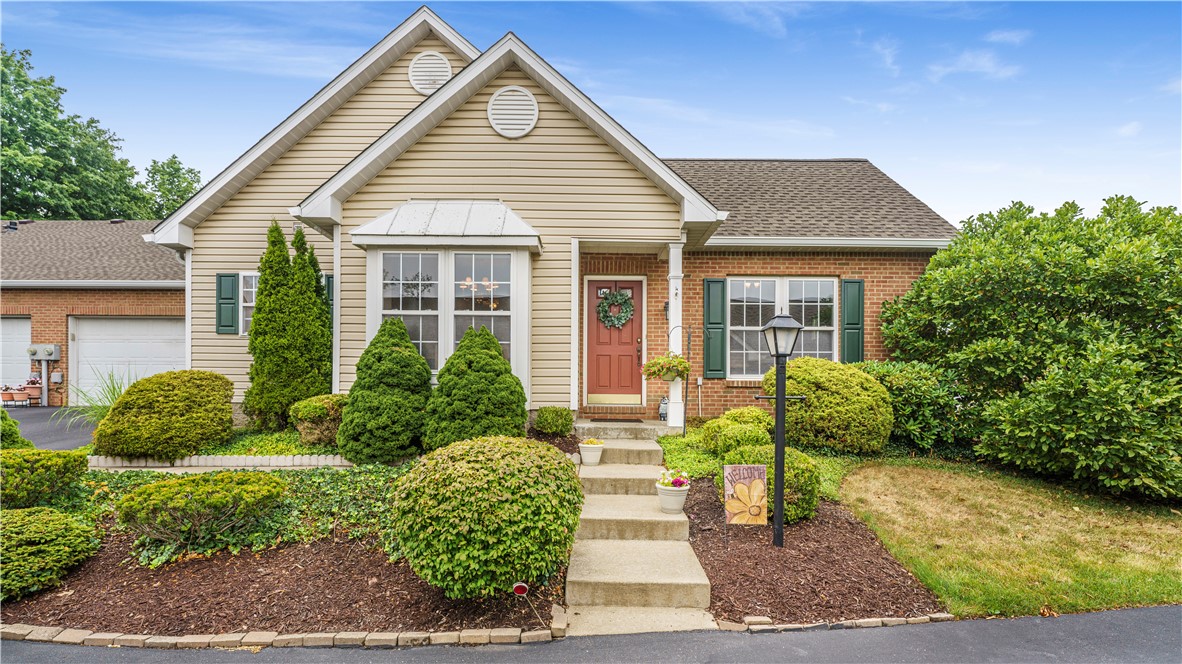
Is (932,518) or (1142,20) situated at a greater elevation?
(1142,20)

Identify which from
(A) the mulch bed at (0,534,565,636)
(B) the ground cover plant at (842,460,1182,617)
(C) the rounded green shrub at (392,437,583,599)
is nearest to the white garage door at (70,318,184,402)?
(A) the mulch bed at (0,534,565,636)

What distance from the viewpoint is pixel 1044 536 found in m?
4.89

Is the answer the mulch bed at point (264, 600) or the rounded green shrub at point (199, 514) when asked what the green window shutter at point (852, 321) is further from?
the rounded green shrub at point (199, 514)

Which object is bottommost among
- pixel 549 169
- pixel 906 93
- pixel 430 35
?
pixel 549 169

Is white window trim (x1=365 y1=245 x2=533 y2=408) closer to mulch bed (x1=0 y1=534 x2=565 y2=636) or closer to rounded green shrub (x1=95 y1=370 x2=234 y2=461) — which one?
rounded green shrub (x1=95 y1=370 x2=234 y2=461)

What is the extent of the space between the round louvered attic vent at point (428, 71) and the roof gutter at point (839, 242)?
550 centimetres

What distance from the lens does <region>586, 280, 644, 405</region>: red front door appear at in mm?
8555

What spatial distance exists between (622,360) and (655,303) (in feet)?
3.63

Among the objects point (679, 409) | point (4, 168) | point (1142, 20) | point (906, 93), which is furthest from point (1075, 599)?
point (4, 168)

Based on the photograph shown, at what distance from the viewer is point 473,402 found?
594 centimetres

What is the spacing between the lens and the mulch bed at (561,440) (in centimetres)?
664

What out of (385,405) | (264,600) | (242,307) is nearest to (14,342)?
(242,307)

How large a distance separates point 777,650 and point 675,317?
15.3 feet

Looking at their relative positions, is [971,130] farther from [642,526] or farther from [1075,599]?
[642,526]
